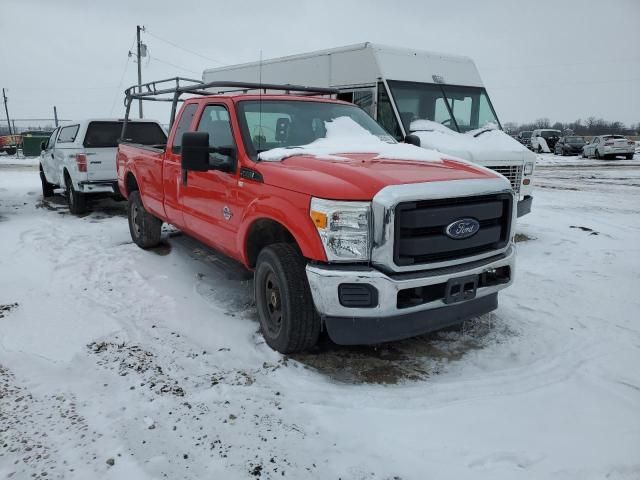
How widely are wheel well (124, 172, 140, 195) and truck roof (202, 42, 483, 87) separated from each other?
8.86 feet

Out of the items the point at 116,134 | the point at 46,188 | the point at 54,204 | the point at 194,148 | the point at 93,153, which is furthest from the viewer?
the point at 46,188

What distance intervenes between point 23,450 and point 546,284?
196 inches

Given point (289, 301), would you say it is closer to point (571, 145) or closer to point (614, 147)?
point (614, 147)

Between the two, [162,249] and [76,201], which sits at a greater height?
[76,201]

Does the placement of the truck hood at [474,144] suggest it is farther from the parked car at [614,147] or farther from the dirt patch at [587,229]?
the parked car at [614,147]

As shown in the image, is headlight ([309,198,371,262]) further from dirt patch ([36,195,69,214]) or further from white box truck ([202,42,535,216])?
dirt patch ([36,195,69,214])

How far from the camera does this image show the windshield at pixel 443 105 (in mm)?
8117

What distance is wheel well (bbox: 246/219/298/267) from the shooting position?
12.5 ft

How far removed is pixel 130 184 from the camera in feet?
22.9

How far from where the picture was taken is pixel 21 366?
3367 millimetres

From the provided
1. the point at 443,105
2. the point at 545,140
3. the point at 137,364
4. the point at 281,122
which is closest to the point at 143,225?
the point at 281,122

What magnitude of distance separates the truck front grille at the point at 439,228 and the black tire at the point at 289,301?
0.73 m

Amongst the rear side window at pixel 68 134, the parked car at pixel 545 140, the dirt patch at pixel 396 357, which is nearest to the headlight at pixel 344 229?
the dirt patch at pixel 396 357

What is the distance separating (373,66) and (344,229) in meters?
5.96
